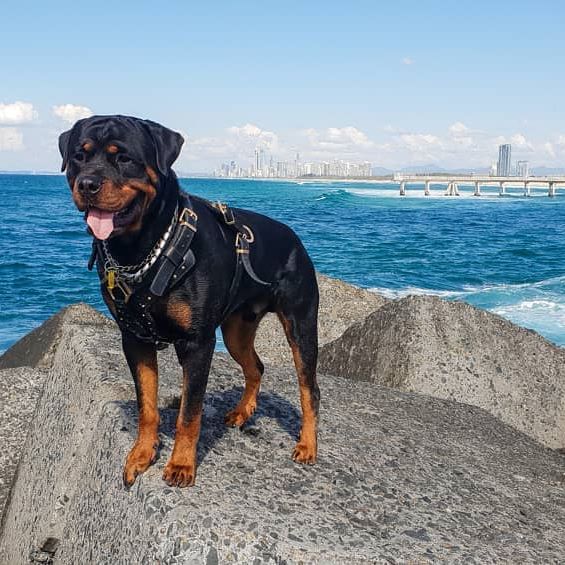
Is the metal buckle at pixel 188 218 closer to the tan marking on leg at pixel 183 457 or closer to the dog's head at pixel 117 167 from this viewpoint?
the dog's head at pixel 117 167

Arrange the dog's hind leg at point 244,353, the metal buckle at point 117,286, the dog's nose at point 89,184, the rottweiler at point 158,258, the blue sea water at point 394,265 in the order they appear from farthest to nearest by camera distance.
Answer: the blue sea water at point 394,265
the dog's hind leg at point 244,353
the metal buckle at point 117,286
the rottweiler at point 158,258
the dog's nose at point 89,184

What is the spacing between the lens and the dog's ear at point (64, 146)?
3.43m

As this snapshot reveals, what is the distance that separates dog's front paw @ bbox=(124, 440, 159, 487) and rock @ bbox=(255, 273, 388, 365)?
207 inches

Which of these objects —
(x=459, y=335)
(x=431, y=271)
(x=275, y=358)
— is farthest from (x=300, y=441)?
(x=431, y=271)

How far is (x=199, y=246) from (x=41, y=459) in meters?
2.49

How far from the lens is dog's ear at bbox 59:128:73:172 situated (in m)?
3.43

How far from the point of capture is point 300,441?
425 cm

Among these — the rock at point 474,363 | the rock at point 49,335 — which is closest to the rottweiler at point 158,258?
the rock at point 474,363

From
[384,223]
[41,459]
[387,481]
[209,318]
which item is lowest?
[384,223]

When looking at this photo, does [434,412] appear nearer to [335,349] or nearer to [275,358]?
[335,349]

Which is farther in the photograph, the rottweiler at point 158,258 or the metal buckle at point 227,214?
the metal buckle at point 227,214

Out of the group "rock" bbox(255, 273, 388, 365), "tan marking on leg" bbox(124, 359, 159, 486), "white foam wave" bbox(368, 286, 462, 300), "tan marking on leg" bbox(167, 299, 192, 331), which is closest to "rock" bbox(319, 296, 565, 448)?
"rock" bbox(255, 273, 388, 365)

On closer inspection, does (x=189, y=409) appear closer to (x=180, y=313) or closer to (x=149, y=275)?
(x=180, y=313)

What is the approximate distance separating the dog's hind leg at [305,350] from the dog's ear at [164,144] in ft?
3.93
